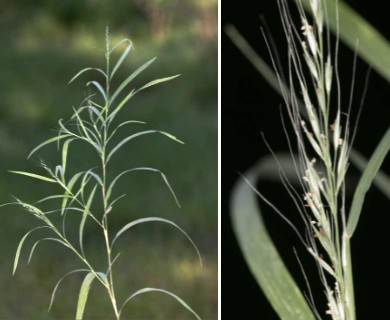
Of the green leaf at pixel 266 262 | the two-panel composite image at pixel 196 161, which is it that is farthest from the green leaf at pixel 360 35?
the green leaf at pixel 266 262

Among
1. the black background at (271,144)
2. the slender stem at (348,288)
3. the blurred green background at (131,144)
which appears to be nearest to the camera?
the slender stem at (348,288)

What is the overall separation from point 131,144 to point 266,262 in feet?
5.64

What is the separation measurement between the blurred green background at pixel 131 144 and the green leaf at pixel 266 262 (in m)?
1.19

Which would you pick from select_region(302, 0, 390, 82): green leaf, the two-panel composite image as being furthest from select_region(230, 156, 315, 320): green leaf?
select_region(302, 0, 390, 82): green leaf

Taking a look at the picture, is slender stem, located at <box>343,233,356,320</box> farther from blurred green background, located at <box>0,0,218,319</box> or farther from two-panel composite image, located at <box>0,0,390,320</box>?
blurred green background, located at <box>0,0,218,319</box>

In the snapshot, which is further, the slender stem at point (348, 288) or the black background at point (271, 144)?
the black background at point (271, 144)

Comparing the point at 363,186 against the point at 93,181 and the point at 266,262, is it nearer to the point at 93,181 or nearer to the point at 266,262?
the point at 266,262

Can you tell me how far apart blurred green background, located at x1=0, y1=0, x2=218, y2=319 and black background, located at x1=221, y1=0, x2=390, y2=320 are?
1020 mm

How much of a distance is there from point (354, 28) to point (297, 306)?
0.64 feet

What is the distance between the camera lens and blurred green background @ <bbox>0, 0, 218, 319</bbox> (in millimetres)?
1807

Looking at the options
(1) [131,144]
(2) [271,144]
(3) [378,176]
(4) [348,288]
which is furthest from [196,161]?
(4) [348,288]

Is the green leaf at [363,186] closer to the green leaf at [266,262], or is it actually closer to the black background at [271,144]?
the green leaf at [266,262]

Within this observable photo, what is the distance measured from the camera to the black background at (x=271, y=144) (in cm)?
68

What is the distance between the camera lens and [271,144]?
0.71m
